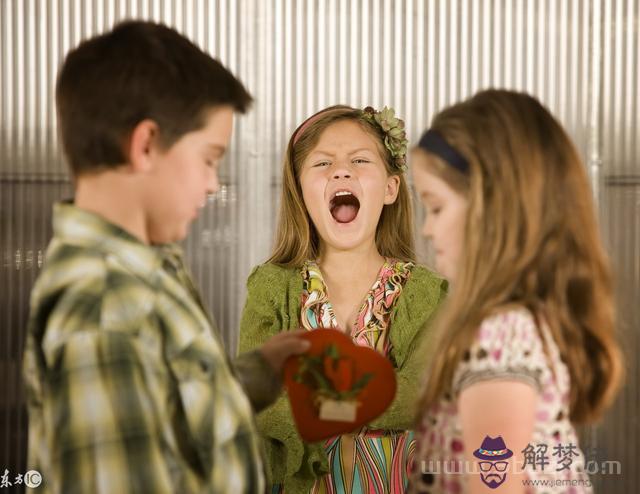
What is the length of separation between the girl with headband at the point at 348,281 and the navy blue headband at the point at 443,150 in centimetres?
79

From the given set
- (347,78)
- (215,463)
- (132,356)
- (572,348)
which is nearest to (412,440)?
(572,348)

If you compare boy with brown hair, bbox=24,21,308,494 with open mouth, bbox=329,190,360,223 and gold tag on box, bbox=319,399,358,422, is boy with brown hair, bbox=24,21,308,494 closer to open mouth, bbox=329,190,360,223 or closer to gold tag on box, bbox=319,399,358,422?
gold tag on box, bbox=319,399,358,422

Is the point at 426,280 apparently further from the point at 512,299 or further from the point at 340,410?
the point at 512,299

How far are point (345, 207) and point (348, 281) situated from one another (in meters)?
0.18

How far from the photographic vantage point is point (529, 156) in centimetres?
133

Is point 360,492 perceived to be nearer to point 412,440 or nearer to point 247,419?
point 412,440

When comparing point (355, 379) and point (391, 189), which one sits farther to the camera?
point (391, 189)

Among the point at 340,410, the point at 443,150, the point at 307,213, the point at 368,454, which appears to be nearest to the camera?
the point at 443,150

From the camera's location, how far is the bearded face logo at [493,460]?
47.2 inches

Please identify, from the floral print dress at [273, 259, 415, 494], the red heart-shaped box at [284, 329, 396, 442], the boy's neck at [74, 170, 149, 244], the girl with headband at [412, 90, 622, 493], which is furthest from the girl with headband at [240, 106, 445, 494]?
the boy's neck at [74, 170, 149, 244]

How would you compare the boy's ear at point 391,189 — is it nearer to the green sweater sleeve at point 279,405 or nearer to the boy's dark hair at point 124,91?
the green sweater sleeve at point 279,405

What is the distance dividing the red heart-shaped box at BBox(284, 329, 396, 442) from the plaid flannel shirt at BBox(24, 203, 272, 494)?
1.29 ft

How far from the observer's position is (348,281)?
225 cm

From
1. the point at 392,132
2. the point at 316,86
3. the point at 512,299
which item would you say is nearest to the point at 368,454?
the point at 392,132
